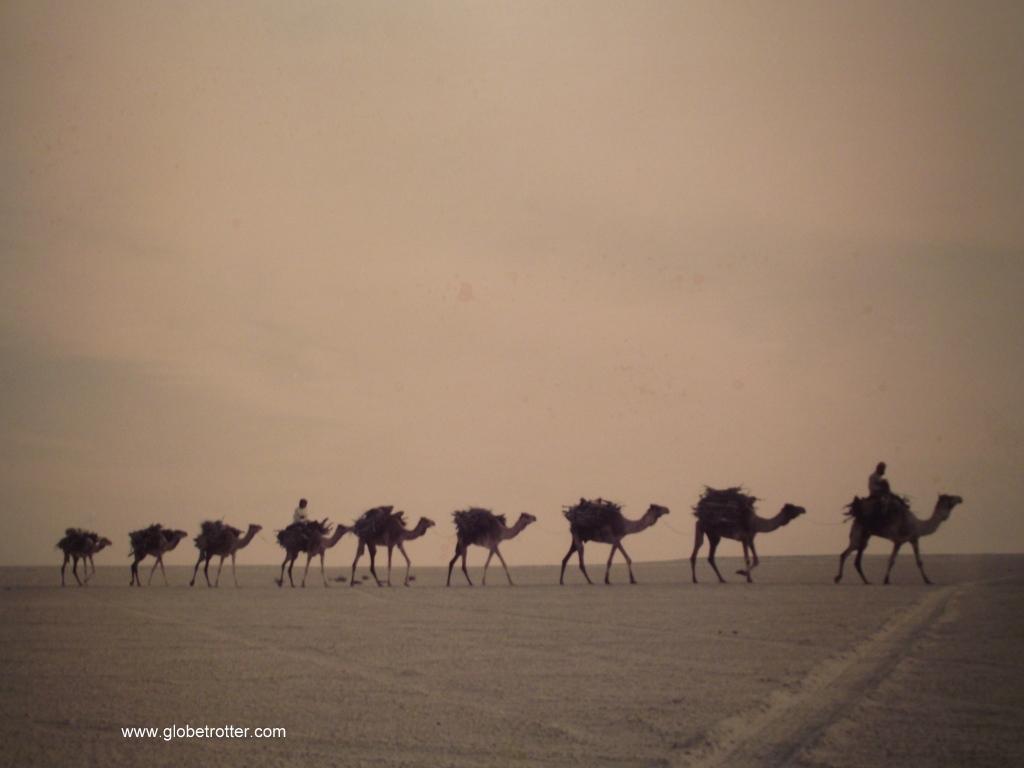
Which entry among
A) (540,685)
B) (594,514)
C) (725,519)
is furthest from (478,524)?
(540,685)

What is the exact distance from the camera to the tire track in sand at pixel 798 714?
758 cm

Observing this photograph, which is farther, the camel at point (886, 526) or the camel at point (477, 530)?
the camel at point (477, 530)

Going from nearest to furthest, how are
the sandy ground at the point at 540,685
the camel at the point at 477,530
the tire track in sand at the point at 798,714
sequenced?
the tire track in sand at the point at 798,714 → the sandy ground at the point at 540,685 → the camel at the point at 477,530

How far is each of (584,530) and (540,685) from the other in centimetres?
1952

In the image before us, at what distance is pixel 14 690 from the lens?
1116 cm

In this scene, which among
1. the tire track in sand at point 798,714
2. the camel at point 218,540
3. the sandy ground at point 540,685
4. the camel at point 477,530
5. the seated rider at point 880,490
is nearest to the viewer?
the tire track in sand at point 798,714

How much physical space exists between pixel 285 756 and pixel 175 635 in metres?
9.34

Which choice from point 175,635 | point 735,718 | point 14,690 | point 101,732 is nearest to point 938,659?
point 735,718

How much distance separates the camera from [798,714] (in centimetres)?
894

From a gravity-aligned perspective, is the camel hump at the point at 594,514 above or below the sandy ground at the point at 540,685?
above

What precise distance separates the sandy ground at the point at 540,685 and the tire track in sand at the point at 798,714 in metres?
0.03

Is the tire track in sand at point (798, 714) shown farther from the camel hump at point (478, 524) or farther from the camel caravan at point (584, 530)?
the camel hump at point (478, 524)

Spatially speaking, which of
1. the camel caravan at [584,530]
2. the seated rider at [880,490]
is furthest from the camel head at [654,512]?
the seated rider at [880,490]

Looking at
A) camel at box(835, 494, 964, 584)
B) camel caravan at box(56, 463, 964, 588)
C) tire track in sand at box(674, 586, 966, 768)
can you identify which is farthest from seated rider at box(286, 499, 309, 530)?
tire track in sand at box(674, 586, 966, 768)
